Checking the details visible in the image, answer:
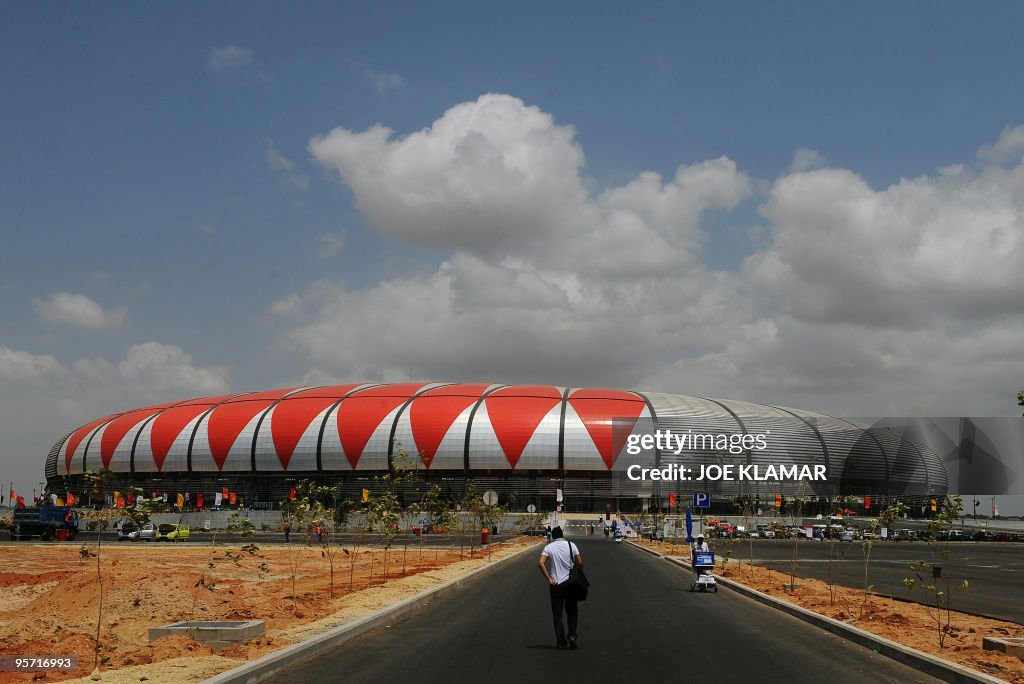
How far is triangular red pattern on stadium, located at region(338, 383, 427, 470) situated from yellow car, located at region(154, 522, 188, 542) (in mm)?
44239

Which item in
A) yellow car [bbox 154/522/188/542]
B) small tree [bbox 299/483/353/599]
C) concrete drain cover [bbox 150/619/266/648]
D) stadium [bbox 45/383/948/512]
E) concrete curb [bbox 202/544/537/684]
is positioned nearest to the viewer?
concrete curb [bbox 202/544/537/684]

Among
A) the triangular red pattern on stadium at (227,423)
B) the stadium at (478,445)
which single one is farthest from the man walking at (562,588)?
the triangular red pattern on stadium at (227,423)

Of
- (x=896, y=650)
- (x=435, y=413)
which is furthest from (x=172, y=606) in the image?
(x=435, y=413)

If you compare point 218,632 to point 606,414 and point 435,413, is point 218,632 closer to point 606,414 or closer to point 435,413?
point 435,413

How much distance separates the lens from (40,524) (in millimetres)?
62562

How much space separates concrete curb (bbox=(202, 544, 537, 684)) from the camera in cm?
979

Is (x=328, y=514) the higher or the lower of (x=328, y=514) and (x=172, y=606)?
the higher

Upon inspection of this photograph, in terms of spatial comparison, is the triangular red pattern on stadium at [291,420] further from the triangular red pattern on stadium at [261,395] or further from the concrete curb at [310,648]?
the concrete curb at [310,648]

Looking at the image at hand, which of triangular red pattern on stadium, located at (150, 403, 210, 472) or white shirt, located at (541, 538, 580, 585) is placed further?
triangular red pattern on stadium, located at (150, 403, 210, 472)

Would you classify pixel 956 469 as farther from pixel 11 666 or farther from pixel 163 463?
pixel 11 666

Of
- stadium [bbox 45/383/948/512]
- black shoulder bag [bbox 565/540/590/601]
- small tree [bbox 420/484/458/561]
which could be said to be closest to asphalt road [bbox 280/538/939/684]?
black shoulder bag [bbox 565/540/590/601]

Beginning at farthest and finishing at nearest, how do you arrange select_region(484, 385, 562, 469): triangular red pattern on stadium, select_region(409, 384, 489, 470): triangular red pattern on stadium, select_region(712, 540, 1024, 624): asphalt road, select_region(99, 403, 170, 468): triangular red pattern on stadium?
select_region(99, 403, 170, 468): triangular red pattern on stadium → select_region(484, 385, 562, 469): triangular red pattern on stadium → select_region(409, 384, 489, 470): triangular red pattern on stadium → select_region(712, 540, 1024, 624): asphalt road

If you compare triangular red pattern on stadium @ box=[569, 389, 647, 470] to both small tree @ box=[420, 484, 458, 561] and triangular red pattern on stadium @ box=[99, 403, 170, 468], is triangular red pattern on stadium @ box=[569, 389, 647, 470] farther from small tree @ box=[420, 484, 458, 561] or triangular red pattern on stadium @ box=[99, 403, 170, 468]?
small tree @ box=[420, 484, 458, 561]

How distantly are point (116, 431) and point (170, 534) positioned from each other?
72.7 metres
